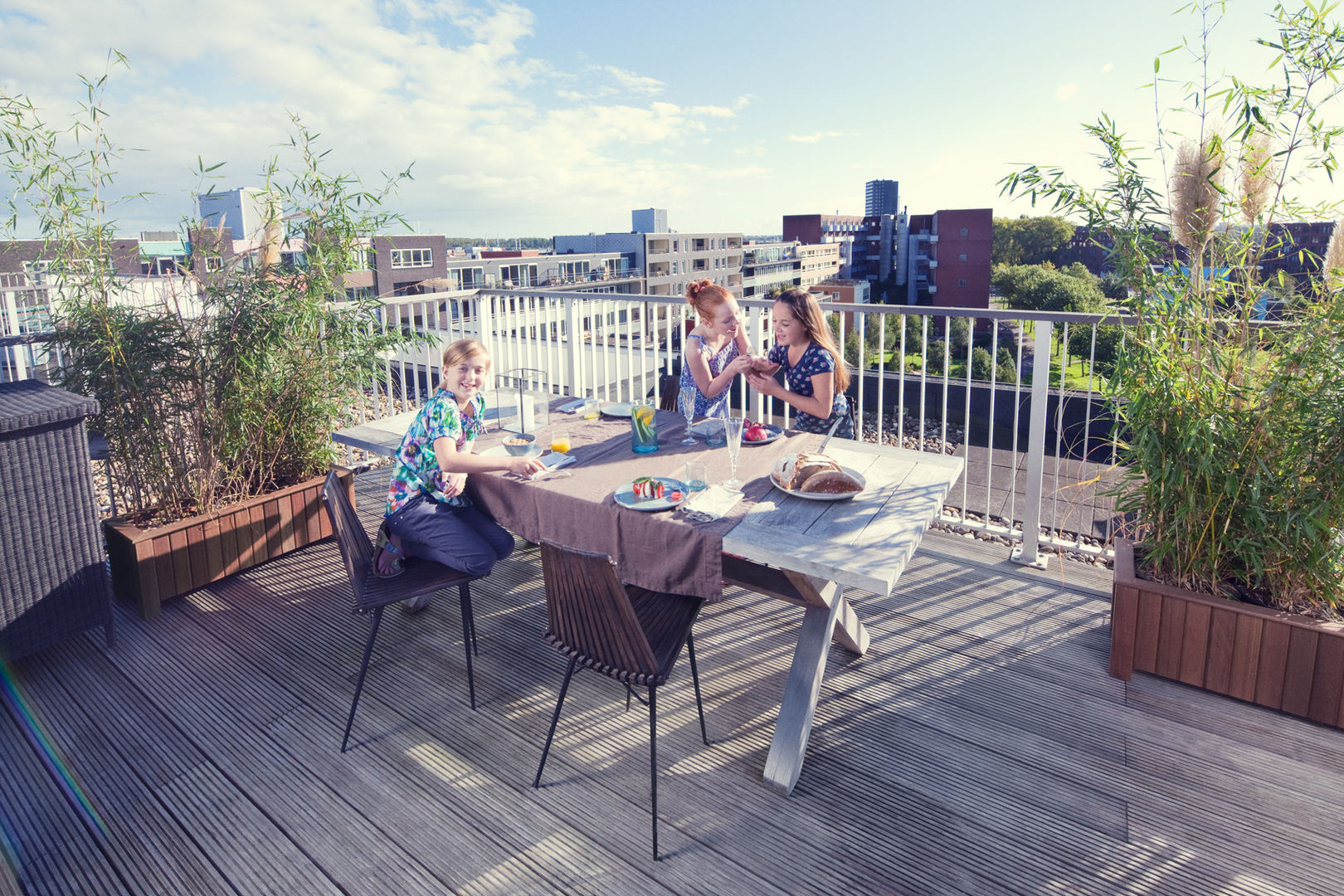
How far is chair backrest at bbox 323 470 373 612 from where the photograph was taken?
216cm

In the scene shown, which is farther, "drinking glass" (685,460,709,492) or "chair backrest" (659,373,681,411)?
"chair backrest" (659,373,681,411)

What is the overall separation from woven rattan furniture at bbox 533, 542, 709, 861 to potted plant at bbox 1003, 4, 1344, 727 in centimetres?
171

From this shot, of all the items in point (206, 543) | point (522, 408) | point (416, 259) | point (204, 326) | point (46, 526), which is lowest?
point (206, 543)

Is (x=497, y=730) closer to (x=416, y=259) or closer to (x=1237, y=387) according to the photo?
(x=1237, y=387)

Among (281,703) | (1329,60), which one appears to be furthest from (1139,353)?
(281,703)

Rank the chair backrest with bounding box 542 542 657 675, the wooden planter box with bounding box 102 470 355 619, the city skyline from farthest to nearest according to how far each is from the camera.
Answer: the wooden planter box with bounding box 102 470 355 619, the city skyline, the chair backrest with bounding box 542 542 657 675

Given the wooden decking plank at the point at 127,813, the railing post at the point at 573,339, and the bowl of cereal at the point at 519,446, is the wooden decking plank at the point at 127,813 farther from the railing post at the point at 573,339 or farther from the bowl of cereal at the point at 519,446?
the railing post at the point at 573,339

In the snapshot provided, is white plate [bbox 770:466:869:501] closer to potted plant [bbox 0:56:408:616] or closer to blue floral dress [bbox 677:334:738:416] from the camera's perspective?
blue floral dress [bbox 677:334:738:416]

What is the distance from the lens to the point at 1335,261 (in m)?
2.20

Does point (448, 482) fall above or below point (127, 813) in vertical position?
above

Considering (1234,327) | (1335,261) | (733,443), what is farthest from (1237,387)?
(733,443)

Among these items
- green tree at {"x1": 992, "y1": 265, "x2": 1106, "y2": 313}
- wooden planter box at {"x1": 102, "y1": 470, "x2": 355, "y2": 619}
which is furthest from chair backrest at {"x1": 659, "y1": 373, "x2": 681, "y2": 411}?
green tree at {"x1": 992, "y1": 265, "x2": 1106, "y2": 313}

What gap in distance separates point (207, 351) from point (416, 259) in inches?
2044

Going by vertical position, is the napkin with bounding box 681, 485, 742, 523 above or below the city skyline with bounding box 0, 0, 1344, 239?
below
